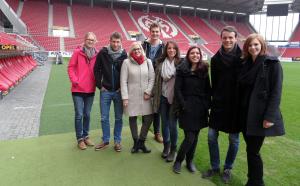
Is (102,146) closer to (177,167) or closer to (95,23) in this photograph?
(177,167)

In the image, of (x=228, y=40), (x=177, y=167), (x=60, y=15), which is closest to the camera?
(x=228, y=40)

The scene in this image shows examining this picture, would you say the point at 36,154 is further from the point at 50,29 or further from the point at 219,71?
the point at 50,29

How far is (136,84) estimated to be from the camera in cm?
385

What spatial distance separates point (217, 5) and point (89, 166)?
4209 centimetres

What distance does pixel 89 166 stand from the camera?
361 cm

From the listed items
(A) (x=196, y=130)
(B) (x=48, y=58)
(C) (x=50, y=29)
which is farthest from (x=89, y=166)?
(C) (x=50, y=29)

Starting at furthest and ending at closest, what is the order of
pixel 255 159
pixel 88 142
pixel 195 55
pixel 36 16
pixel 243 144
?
pixel 36 16
pixel 243 144
pixel 88 142
pixel 195 55
pixel 255 159

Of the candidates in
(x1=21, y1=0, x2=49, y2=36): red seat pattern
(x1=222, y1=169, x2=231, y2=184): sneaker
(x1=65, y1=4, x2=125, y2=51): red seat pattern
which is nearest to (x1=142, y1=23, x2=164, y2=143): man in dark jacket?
(x1=222, y1=169, x2=231, y2=184): sneaker

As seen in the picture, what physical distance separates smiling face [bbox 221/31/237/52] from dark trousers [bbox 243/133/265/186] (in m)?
1.05

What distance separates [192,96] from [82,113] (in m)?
1.88

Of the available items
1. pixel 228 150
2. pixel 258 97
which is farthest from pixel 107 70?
pixel 258 97

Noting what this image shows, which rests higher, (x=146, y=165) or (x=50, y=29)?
(x=50, y=29)

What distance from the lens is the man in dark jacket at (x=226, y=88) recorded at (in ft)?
9.71

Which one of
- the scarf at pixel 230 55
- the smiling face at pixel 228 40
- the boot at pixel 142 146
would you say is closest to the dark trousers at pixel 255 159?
the scarf at pixel 230 55
